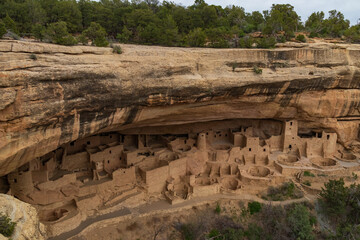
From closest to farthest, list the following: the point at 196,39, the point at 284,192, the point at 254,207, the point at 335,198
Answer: the point at 335,198
the point at 254,207
the point at 284,192
the point at 196,39

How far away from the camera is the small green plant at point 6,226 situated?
460 centimetres

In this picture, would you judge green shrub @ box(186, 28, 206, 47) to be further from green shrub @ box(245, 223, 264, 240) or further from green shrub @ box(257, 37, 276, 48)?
green shrub @ box(245, 223, 264, 240)

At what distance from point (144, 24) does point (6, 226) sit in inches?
728

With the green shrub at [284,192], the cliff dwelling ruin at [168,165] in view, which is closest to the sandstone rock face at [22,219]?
the cliff dwelling ruin at [168,165]

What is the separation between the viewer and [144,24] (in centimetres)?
2106

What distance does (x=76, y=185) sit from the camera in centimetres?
1452

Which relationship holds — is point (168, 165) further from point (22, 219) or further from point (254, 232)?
point (22, 219)

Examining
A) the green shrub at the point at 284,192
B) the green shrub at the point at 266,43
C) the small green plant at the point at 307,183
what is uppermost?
the green shrub at the point at 266,43

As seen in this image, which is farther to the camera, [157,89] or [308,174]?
[308,174]

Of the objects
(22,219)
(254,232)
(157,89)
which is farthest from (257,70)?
(22,219)

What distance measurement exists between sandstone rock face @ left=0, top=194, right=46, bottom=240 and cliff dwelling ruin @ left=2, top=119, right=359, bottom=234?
A: 7.40 meters

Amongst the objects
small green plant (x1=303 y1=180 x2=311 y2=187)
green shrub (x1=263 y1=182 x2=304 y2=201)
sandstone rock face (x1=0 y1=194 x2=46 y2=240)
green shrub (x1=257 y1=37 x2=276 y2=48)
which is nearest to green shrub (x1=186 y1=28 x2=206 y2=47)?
green shrub (x1=257 y1=37 x2=276 y2=48)

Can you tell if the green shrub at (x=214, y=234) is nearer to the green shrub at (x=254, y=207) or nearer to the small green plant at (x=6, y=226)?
the green shrub at (x=254, y=207)

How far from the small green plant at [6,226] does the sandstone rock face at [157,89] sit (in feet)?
15.3
